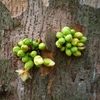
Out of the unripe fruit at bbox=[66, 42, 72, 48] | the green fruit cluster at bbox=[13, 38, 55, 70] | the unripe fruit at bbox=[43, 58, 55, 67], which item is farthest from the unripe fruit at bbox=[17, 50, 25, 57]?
the unripe fruit at bbox=[66, 42, 72, 48]

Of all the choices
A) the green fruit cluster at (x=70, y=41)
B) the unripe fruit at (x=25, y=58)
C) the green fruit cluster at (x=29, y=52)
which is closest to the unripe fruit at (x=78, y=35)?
the green fruit cluster at (x=70, y=41)

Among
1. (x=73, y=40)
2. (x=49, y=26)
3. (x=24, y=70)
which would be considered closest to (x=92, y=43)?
(x=73, y=40)

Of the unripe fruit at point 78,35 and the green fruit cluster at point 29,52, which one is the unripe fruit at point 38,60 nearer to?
the green fruit cluster at point 29,52

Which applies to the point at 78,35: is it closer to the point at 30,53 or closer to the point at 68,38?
the point at 68,38

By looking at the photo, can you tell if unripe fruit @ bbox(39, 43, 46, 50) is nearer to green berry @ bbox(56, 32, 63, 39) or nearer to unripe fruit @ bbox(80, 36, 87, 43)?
green berry @ bbox(56, 32, 63, 39)

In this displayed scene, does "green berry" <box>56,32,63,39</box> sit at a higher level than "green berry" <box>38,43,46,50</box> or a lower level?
higher

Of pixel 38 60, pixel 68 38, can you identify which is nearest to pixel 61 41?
pixel 68 38
